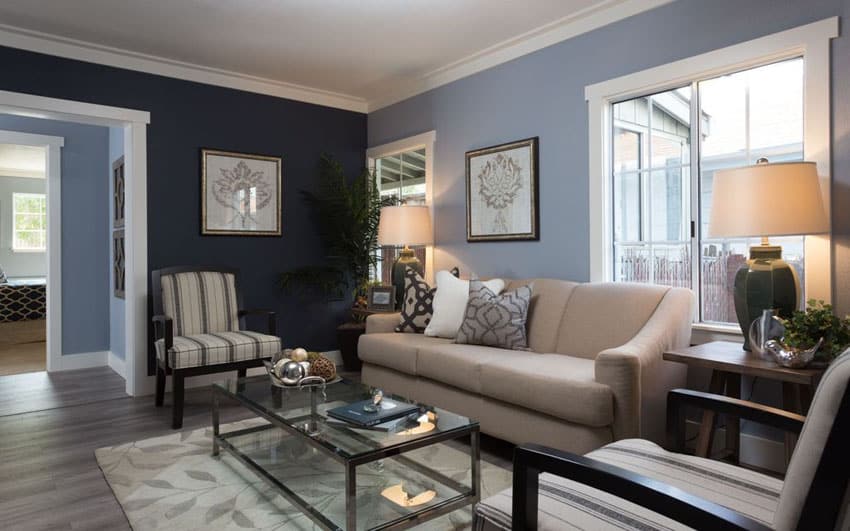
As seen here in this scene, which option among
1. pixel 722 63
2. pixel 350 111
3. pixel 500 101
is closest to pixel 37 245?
pixel 350 111

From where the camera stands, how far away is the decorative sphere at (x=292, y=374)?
105 inches

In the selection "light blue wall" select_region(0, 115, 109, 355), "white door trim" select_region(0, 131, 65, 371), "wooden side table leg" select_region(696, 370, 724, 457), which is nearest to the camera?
"wooden side table leg" select_region(696, 370, 724, 457)

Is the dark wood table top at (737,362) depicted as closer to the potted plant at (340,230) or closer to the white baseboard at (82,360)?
the potted plant at (340,230)

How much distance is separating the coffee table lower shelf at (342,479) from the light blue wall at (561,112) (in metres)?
1.78

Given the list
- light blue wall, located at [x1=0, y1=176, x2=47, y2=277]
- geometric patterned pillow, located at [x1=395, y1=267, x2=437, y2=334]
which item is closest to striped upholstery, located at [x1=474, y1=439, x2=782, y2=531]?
geometric patterned pillow, located at [x1=395, y1=267, x2=437, y2=334]

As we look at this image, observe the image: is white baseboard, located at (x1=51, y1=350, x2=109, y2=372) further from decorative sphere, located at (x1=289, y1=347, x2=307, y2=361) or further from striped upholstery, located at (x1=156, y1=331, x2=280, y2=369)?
decorative sphere, located at (x1=289, y1=347, x2=307, y2=361)

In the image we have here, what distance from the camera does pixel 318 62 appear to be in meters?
4.43

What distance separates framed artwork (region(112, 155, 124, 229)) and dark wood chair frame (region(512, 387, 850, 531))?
4.72 meters

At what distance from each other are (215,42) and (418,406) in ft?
10.4

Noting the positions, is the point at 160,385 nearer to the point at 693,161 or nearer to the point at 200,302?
the point at 200,302

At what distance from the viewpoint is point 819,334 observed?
2168 mm

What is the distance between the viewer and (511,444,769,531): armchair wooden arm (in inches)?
38.5

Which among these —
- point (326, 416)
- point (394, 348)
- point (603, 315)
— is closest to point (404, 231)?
point (394, 348)

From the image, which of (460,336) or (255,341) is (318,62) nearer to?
(255,341)
